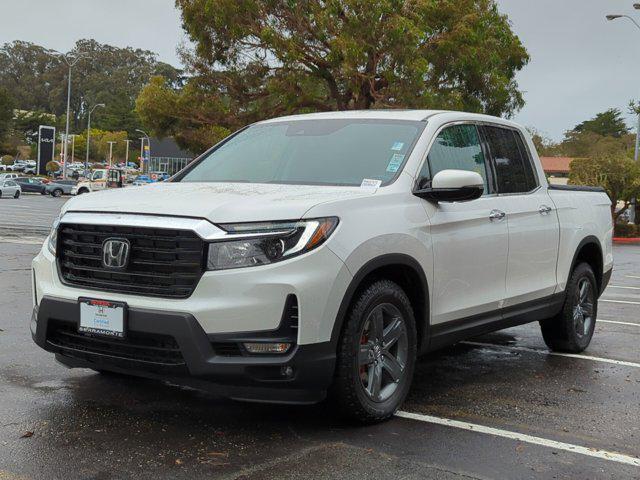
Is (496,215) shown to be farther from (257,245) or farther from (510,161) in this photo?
(257,245)

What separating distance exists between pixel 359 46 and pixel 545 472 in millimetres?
21759

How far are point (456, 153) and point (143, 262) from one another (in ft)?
7.97

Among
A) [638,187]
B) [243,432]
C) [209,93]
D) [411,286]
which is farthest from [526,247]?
[638,187]

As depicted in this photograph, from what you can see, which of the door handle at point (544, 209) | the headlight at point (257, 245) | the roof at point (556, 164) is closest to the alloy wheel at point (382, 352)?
the headlight at point (257, 245)

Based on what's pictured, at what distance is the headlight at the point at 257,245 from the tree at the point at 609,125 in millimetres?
111480

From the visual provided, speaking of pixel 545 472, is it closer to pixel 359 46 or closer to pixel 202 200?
pixel 202 200

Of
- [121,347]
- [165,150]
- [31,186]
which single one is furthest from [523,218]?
[165,150]

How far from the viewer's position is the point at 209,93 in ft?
91.6

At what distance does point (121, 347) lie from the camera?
4117 mm

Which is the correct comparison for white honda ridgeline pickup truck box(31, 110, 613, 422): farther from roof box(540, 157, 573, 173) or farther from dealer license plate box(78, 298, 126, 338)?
roof box(540, 157, 573, 173)

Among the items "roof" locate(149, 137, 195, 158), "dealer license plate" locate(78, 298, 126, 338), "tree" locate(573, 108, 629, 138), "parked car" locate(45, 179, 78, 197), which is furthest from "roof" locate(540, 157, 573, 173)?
"dealer license plate" locate(78, 298, 126, 338)

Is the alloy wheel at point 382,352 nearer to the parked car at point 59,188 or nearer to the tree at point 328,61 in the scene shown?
the tree at point 328,61

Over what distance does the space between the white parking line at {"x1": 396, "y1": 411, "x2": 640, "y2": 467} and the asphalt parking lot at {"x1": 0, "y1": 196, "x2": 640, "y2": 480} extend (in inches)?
0.4

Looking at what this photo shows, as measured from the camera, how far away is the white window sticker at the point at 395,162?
4887 mm
